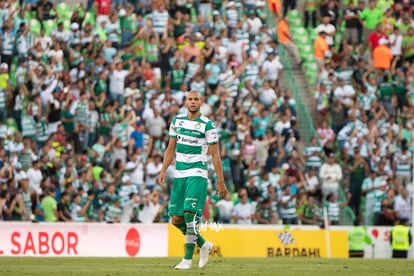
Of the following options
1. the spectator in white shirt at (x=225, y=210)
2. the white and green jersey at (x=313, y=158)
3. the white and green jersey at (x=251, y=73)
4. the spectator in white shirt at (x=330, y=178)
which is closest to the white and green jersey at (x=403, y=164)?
the spectator in white shirt at (x=330, y=178)

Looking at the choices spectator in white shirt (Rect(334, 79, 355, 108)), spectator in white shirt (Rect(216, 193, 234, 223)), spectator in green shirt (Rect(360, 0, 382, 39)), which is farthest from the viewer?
spectator in green shirt (Rect(360, 0, 382, 39))

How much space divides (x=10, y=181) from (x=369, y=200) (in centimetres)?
994

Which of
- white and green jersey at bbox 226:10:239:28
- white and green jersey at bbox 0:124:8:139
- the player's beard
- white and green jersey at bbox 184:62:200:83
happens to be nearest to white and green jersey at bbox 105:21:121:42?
white and green jersey at bbox 184:62:200:83

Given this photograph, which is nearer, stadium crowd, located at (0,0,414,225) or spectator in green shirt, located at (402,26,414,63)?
stadium crowd, located at (0,0,414,225)

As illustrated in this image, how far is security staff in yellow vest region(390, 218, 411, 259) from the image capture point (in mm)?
30312

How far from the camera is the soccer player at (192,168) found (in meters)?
17.2

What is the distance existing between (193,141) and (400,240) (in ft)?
46.5

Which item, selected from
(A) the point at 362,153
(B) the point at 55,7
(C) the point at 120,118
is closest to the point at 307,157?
(A) the point at 362,153

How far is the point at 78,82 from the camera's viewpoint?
30281mm

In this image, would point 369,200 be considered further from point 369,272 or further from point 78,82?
point 369,272

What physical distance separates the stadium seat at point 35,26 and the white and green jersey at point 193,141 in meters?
14.0

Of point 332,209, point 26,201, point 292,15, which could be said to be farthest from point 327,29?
point 26,201

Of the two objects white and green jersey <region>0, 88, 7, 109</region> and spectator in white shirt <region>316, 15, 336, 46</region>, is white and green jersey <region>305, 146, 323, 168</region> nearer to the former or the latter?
spectator in white shirt <region>316, 15, 336, 46</region>

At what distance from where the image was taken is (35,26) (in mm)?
30938
